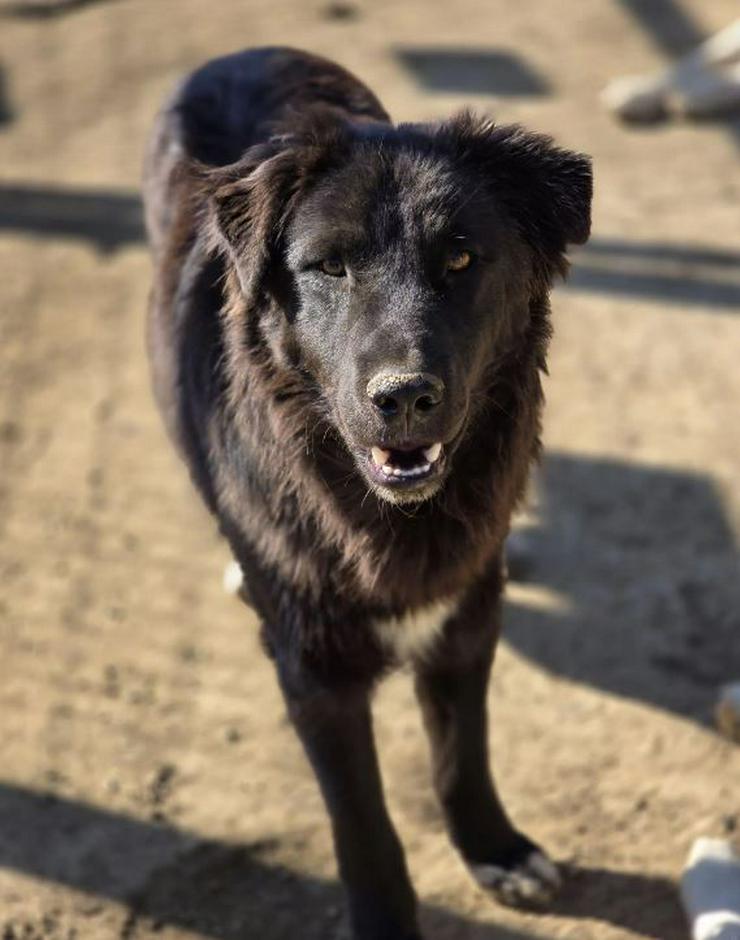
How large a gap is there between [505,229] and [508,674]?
1789 millimetres

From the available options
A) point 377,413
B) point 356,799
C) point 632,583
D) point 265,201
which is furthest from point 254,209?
point 632,583

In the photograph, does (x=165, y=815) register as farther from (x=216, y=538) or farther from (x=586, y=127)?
(x=586, y=127)

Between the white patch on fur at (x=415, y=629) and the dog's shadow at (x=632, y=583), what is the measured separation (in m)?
1.11

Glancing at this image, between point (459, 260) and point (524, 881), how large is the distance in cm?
166

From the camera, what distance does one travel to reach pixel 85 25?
9.41 metres

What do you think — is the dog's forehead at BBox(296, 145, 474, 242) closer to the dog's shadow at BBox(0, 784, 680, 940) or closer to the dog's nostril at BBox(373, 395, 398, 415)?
the dog's nostril at BBox(373, 395, 398, 415)

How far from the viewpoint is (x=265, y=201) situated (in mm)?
3455

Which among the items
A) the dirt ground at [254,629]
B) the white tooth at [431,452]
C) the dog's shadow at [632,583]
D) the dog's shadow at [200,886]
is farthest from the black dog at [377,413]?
the dog's shadow at [632,583]

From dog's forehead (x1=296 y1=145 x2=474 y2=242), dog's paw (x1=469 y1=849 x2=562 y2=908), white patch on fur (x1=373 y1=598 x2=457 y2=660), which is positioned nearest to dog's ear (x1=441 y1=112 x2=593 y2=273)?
dog's forehead (x1=296 y1=145 x2=474 y2=242)

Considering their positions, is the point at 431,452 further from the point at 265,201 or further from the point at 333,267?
the point at 265,201

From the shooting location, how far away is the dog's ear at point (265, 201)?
11.3 feet

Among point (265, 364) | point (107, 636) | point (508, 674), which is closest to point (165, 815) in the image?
point (107, 636)

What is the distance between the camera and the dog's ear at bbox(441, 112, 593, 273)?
350cm

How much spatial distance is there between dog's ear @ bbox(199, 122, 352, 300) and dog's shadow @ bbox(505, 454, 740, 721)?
1900 mm
